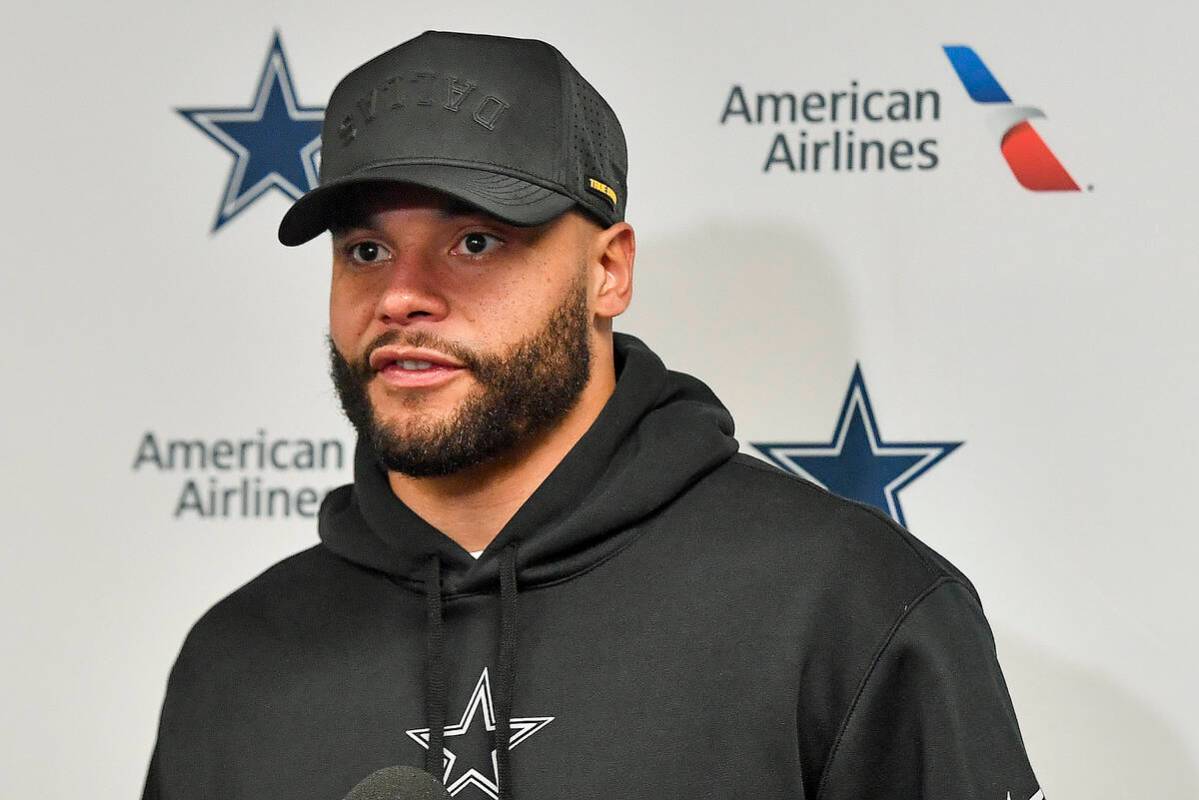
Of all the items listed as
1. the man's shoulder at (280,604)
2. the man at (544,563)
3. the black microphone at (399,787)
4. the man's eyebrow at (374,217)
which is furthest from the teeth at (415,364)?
the black microphone at (399,787)

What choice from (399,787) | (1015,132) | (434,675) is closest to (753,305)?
(1015,132)

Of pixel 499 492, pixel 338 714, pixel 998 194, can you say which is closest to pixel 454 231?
pixel 499 492

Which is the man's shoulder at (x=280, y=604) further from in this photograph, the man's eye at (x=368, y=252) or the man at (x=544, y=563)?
the man's eye at (x=368, y=252)

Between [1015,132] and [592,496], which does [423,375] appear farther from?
[1015,132]

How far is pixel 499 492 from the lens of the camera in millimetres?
1364

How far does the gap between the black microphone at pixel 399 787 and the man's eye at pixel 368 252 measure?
0.48 m

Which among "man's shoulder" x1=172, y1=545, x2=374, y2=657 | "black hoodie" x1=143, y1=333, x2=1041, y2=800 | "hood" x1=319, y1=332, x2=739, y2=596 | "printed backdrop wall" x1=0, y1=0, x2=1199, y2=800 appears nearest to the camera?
"black hoodie" x1=143, y1=333, x2=1041, y2=800

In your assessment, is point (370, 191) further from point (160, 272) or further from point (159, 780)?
point (160, 272)

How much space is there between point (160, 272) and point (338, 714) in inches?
31.0

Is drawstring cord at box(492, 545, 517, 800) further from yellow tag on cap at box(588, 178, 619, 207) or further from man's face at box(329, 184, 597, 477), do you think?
yellow tag on cap at box(588, 178, 619, 207)

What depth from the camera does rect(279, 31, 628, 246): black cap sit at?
128 centimetres

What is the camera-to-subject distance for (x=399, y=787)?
99 centimetres

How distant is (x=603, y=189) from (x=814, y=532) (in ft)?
1.12

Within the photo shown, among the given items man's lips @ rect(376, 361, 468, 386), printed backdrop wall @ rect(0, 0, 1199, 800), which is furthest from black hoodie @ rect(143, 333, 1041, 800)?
printed backdrop wall @ rect(0, 0, 1199, 800)
